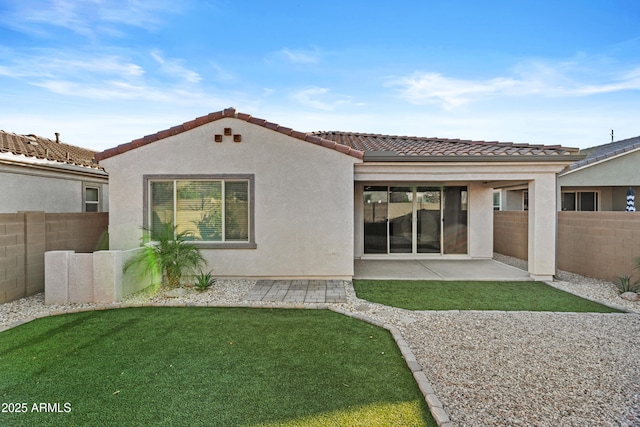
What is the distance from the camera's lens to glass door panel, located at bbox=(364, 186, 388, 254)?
44.6 feet

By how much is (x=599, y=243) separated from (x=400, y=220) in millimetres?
6321

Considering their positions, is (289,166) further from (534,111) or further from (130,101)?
(534,111)

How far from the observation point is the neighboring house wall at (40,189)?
10.8 metres

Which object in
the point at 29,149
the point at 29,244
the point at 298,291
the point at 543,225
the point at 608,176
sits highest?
the point at 29,149

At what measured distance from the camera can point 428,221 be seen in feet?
45.1

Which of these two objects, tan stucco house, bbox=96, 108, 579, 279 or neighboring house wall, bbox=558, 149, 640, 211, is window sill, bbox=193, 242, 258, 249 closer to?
tan stucco house, bbox=96, 108, 579, 279

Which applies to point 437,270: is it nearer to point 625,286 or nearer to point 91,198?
point 625,286

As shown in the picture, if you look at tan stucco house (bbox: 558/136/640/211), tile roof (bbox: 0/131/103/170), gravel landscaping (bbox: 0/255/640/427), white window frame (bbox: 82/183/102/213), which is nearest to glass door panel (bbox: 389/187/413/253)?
gravel landscaping (bbox: 0/255/640/427)

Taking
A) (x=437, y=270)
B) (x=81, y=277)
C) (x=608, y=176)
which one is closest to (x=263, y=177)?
(x=81, y=277)

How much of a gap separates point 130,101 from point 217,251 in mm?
8147

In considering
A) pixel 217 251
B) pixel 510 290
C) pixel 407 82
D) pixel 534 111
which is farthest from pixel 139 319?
pixel 534 111

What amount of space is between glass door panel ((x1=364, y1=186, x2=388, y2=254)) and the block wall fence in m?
5.46

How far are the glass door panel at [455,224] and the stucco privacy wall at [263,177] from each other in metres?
5.99

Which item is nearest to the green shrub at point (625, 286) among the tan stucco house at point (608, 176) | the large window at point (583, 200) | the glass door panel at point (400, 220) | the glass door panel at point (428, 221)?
the glass door panel at point (428, 221)
